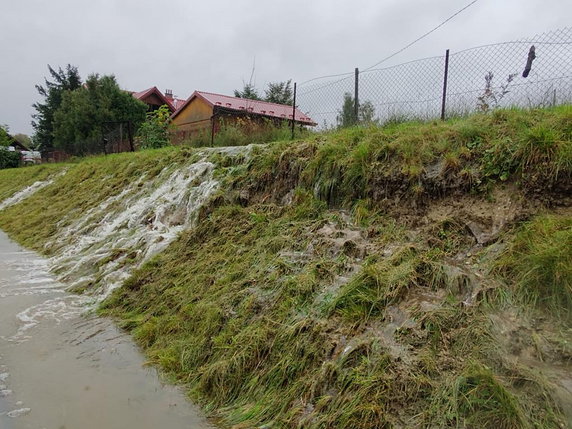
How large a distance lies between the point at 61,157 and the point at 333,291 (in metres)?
25.1

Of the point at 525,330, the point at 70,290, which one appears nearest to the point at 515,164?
the point at 525,330

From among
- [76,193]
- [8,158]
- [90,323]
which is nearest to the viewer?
[90,323]

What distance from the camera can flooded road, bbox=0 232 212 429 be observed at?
2.97 m

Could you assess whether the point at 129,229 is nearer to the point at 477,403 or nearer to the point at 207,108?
the point at 477,403

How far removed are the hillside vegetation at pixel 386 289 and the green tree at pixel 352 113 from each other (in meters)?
1.23

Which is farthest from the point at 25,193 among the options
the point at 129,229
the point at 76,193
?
the point at 129,229

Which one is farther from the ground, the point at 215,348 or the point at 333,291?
the point at 333,291

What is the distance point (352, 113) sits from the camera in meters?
7.26

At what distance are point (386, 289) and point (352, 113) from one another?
15.7ft

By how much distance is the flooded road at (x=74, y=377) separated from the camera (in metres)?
2.97

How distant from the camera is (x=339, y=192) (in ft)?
16.3

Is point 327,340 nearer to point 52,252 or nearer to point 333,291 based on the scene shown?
point 333,291

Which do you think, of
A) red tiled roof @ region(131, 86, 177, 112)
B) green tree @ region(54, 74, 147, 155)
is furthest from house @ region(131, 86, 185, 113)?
green tree @ region(54, 74, 147, 155)

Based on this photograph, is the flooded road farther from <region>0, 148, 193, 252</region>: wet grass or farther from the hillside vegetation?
<region>0, 148, 193, 252</region>: wet grass
